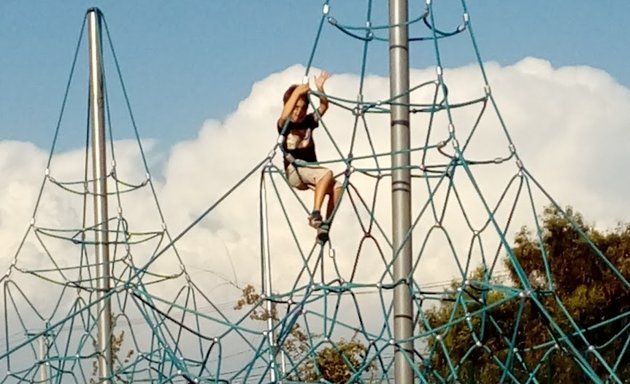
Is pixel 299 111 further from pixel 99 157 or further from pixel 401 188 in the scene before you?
pixel 99 157

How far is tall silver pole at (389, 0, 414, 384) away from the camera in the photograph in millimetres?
6324

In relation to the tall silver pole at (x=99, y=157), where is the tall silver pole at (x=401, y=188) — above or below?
→ below

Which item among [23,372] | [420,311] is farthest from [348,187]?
[23,372]

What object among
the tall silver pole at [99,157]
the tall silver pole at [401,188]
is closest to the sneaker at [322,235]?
the tall silver pole at [401,188]

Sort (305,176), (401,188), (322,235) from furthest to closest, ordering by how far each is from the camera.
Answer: (305,176)
(322,235)
(401,188)

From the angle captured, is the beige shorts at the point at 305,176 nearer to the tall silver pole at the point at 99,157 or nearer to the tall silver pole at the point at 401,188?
the tall silver pole at the point at 401,188

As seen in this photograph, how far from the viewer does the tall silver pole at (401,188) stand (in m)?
6.32

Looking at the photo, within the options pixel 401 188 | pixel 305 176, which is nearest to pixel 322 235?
pixel 305 176

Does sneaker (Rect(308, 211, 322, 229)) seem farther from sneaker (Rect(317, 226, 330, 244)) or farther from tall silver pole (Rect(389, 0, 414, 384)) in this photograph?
tall silver pole (Rect(389, 0, 414, 384))

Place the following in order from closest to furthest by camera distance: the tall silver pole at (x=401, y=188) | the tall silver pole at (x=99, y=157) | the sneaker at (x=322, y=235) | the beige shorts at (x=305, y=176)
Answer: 1. the tall silver pole at (x=401, y=188)
2. the sneaker at (x=322, y=235)
3. the beige shorts at (x=305, y=176)
4. the tall silver pole at (x=99, y=157)

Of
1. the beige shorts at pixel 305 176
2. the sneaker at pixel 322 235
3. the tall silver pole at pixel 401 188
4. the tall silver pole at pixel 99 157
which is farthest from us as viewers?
the tall silver pole at pixel 99 157

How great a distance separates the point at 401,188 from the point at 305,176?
707mm

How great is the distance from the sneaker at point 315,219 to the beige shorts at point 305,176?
175 mm

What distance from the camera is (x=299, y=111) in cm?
691
